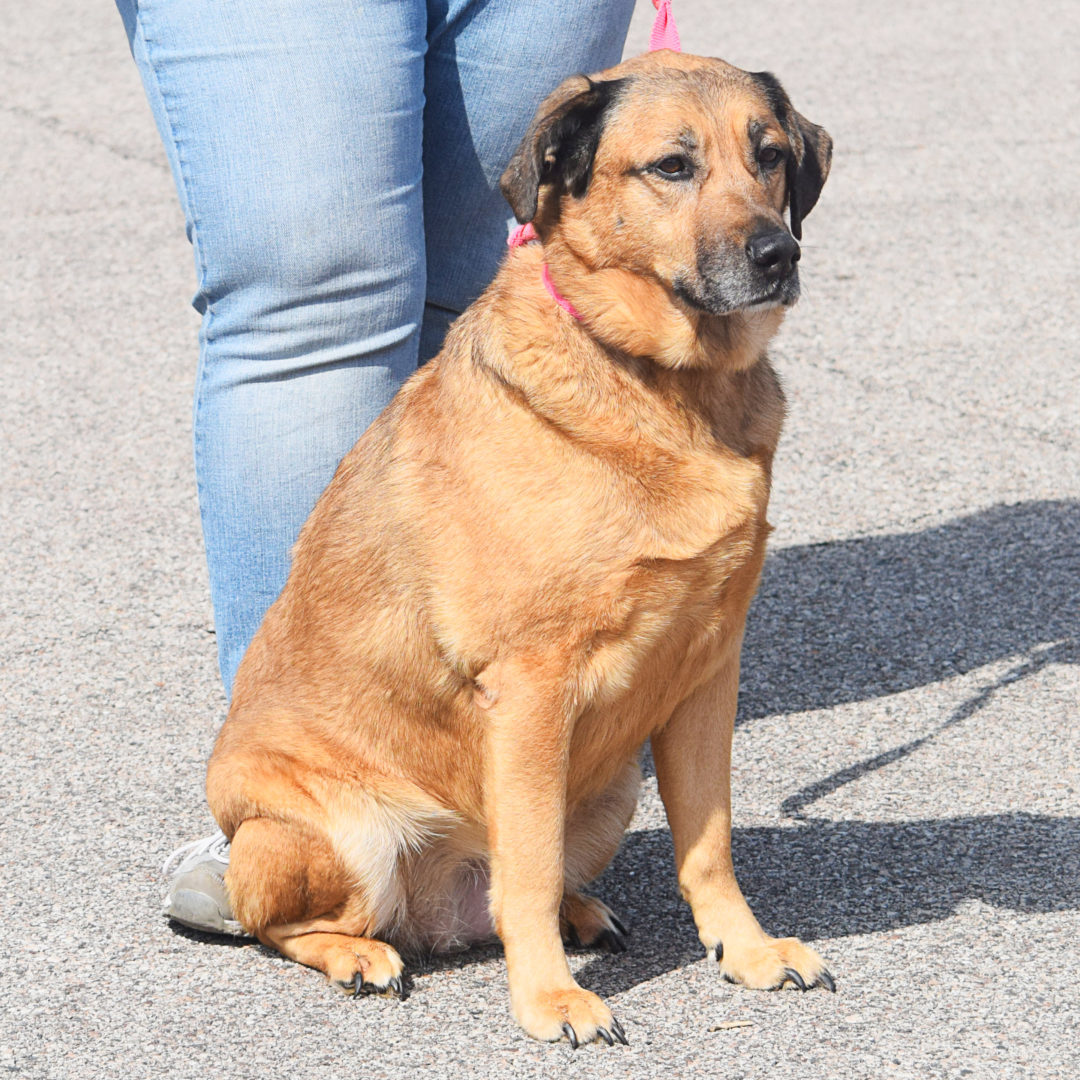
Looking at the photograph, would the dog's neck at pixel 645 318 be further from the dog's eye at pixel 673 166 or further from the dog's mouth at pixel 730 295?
the dog's eye at pixel 673 166

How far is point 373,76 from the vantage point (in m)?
2.88

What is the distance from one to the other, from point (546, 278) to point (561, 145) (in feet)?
0.78

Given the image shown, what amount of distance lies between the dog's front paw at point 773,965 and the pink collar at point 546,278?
1.19 meters

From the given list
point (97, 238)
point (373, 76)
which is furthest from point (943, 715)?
point (97, 238)

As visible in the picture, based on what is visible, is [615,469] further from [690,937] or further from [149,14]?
[149,14]

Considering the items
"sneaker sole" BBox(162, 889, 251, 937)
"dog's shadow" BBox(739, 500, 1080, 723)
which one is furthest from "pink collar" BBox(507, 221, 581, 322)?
"dog's shadow" BBox(739, 500, 1080, 723)

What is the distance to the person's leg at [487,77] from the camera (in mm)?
3156

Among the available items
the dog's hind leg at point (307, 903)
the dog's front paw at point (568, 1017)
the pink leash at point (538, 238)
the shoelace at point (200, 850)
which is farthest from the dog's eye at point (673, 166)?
the shoelace at point (200, 850)

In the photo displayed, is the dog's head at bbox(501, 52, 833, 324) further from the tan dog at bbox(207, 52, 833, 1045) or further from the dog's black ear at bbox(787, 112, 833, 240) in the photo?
the dog's black ear at bbox(787, 112, 833, 240)

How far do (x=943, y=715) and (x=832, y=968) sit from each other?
1151 millimetres

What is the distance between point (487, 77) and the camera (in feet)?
10.5

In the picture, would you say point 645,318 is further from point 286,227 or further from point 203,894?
point 203,894

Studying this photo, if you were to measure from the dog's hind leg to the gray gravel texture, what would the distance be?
0.21 feet

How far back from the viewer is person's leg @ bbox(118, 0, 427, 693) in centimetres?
285
